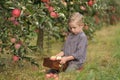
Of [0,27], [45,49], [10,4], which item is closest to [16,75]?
[0,27]

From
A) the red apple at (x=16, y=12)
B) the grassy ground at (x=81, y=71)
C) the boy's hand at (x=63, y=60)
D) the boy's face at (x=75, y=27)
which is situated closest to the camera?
the red apple at (x=16, y=12)

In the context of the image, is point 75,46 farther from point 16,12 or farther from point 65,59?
point 16,12

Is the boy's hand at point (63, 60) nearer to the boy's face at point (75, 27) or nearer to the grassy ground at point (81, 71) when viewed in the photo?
the grassy ground at point (81, 71)

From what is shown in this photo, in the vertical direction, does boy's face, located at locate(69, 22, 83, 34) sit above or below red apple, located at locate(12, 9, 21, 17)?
below

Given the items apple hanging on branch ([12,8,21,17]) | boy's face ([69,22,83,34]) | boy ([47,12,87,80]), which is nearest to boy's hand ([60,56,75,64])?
boy ([47,12,87,80])

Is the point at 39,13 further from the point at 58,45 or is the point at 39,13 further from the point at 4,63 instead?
the point at 58,45

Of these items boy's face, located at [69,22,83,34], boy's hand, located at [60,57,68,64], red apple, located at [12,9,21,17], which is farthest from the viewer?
boy's face, located at [69,22,83,34]

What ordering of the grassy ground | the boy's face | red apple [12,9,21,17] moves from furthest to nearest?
the boy's face, the grassy ground, red apple [12,9,21,17]

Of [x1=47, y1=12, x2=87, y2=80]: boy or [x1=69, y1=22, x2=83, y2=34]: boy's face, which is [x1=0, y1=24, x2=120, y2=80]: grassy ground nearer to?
[x1=47, y1=12, x2=87, y2=80]: boy

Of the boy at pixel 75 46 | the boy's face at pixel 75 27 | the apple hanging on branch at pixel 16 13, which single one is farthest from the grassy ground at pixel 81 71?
the apple hanging on branch at pixel 16 13

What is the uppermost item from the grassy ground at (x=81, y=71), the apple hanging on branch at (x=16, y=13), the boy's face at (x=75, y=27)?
the apple hanging on branch at (x=16, y=13)

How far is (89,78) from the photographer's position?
478 centimetres

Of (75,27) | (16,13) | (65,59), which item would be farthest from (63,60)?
(16,13)

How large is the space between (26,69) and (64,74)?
725 mm
